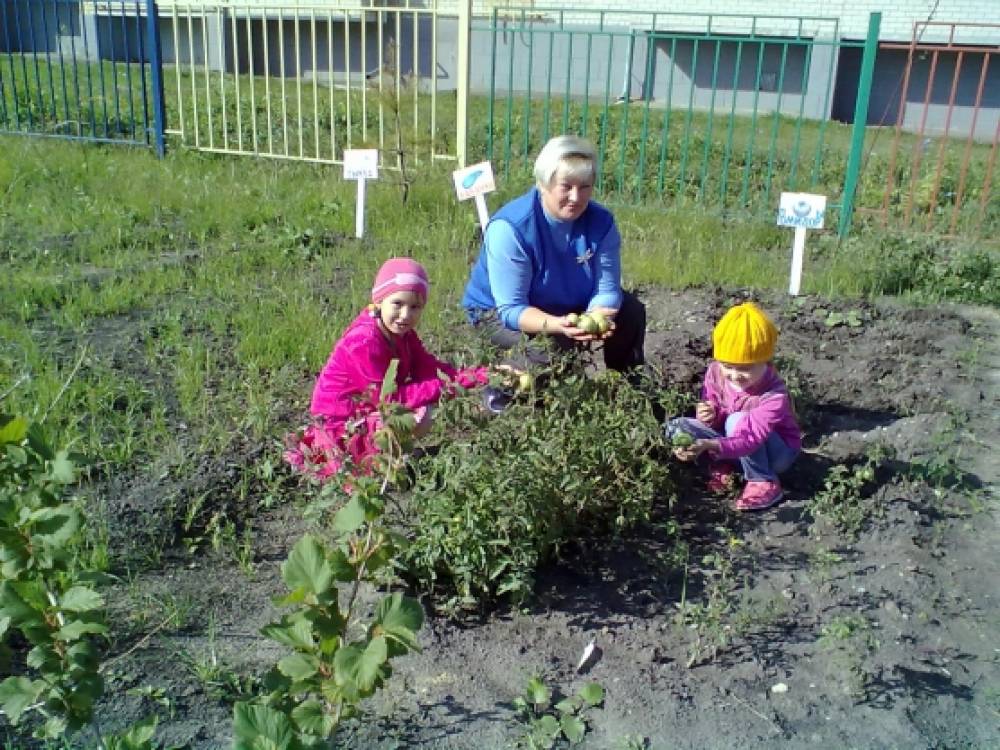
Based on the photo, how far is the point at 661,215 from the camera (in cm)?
727

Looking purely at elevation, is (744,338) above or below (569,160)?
below

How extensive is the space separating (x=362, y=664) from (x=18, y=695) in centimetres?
62

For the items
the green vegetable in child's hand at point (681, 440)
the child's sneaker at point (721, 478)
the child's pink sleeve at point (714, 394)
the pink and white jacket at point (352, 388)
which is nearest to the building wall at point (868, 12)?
the child's pink sleeve at point (714, 394)

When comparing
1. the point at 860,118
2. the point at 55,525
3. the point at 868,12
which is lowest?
the point at 55,525

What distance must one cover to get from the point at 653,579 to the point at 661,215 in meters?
4.69

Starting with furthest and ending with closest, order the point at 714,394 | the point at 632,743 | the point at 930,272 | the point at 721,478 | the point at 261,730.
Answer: the point at 930,272
the point at 714,394
the point at 721,478
the point at 632,743
the point at 261,730

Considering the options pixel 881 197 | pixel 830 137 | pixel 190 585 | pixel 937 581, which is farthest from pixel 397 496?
pixel 830 137

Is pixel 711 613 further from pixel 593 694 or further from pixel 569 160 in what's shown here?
pixel 569 160

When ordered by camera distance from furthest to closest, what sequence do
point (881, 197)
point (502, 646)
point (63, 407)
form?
point (881, 197)
point (63, 407)
point (502, 646)

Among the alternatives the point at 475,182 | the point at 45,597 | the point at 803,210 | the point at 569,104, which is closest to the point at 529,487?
the point at 45,597

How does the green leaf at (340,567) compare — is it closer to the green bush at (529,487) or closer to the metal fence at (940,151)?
the green bush at (529,487)

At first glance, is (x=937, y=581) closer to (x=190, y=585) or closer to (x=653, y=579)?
(x=653, y=579)

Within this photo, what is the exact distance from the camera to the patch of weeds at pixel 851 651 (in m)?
2.55

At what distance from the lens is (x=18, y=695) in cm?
172
